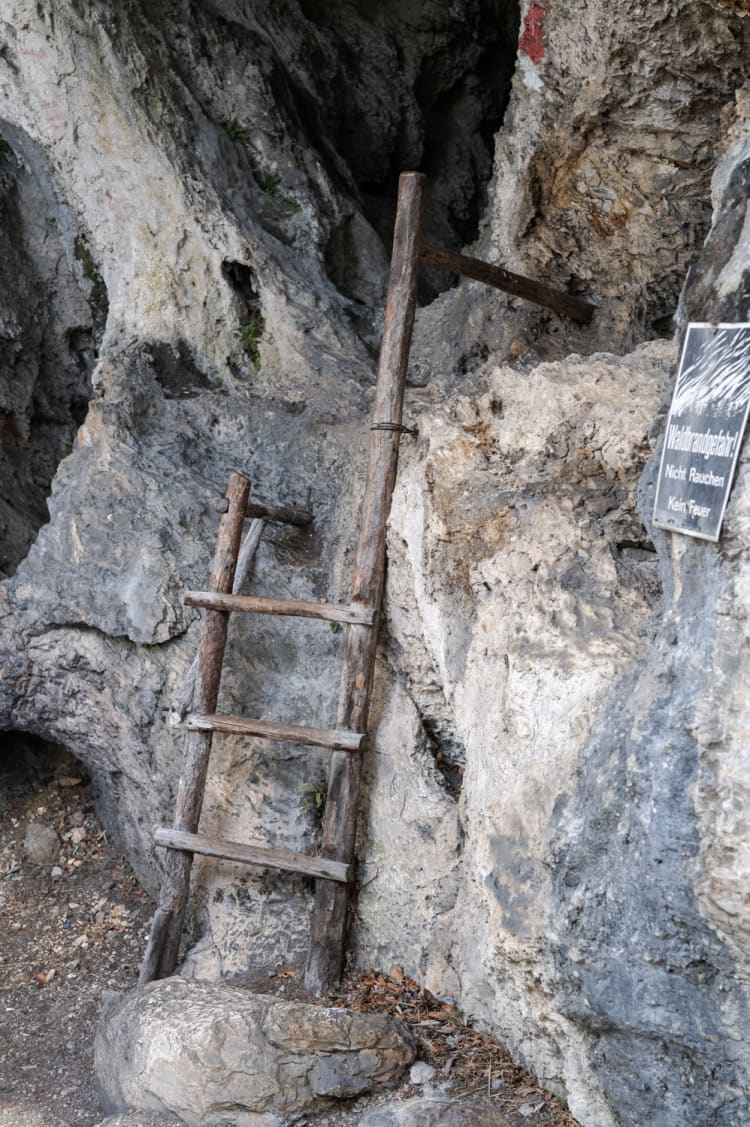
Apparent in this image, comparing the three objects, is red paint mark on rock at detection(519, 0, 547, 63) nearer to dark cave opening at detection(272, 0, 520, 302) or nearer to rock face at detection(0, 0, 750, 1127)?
rock face at detection(0, 0, 750, 1127)

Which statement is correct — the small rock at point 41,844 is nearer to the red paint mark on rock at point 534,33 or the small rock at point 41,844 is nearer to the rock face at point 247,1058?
the rock face at point 247,1058

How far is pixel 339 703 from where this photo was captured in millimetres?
4664

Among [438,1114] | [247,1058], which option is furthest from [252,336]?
[438,1114]

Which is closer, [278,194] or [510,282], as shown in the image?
[510,282]

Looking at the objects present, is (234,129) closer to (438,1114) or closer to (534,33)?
(534,33)

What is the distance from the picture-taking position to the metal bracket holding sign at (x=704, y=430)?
3016mm

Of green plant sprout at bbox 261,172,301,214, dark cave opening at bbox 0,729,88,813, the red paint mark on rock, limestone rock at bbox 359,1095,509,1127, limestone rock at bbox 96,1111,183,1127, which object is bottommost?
limestone rock at bbox 96,1111,183,1127

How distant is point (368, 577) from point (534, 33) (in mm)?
2616

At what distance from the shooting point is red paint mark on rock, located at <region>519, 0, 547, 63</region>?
15.8 ft

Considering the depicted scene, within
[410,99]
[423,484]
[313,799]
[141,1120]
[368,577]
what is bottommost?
[141,1120]

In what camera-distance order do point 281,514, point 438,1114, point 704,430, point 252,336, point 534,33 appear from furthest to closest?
point 252,336 < point 281,514 < point 534,33 < point 438,1114 < point 704,430

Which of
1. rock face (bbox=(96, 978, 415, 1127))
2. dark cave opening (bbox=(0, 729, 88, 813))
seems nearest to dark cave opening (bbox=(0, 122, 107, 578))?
dark cave opening (bbox=(0, 729, 88, 813))

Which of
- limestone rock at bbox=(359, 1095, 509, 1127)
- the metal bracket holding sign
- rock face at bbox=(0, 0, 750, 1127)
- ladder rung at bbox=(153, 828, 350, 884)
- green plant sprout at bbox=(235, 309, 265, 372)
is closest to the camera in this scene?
the metal bracket holding sign

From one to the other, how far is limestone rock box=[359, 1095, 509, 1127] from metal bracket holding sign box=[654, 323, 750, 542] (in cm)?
215
